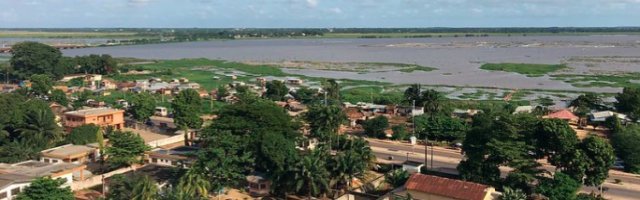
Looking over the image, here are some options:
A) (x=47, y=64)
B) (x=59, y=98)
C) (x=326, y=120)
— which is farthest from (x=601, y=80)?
(x=47, y=64)

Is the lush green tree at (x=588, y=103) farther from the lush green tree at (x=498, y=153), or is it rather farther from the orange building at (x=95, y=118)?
the orange building at (x=95, y=118)

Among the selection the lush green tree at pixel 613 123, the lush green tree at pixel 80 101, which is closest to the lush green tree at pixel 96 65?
the lush green tree at pixel 80 101

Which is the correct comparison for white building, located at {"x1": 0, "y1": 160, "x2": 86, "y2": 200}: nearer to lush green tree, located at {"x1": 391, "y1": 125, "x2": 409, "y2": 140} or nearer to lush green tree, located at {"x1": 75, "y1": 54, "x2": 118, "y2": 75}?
lush green tree, located at {"x1": 391, "y1": 125, "x2": 409, "y2": 140}

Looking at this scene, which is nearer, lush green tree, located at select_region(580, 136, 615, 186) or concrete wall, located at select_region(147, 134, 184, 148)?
lush green tree, located at select_region(580, 136, 615, 186)

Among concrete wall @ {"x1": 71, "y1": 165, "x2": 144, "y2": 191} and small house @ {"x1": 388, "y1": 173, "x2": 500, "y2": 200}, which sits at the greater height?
small house @ {"x1": 388, "y1": 173, "x2": 500, "y2": 200}

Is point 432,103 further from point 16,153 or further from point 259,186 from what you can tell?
point 16,153

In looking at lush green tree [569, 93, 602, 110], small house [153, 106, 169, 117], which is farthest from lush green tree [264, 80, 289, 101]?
lush green tree [569, 93, 602, 110]

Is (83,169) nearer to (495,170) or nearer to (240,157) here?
(240,157)
